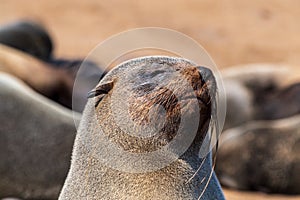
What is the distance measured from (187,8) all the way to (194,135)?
1397 centimetres

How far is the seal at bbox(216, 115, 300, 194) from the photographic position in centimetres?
775

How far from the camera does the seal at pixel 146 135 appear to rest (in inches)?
134

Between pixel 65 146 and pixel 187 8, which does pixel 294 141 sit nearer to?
pixel 65 146

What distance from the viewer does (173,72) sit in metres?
3.44

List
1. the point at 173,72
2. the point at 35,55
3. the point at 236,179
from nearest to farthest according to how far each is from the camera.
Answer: the point at 173,72 → the point at 236,179 → the point at 35,55

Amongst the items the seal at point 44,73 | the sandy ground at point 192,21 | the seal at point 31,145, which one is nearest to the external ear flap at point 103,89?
the seal at point 31,145

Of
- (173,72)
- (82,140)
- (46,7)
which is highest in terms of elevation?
(173,72)

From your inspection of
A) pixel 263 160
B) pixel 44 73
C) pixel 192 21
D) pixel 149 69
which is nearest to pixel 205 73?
pixel 149 69

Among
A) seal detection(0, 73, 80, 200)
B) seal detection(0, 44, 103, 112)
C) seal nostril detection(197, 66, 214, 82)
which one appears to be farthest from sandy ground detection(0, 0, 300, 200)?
seal nostril detection(197, 66, 214, 82)

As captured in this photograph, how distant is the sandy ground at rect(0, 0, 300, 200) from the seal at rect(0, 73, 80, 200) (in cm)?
845

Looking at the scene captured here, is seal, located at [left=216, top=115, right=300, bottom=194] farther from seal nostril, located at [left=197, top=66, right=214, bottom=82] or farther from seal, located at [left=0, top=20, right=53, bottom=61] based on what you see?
seal nostril, located at [left=197, top=66, right=214, bottom=82]

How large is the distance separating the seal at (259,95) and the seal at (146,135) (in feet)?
18.4

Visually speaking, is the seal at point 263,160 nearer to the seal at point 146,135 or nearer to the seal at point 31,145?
the seal at point 31,145

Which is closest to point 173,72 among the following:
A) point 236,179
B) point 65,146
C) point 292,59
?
point 65,146
